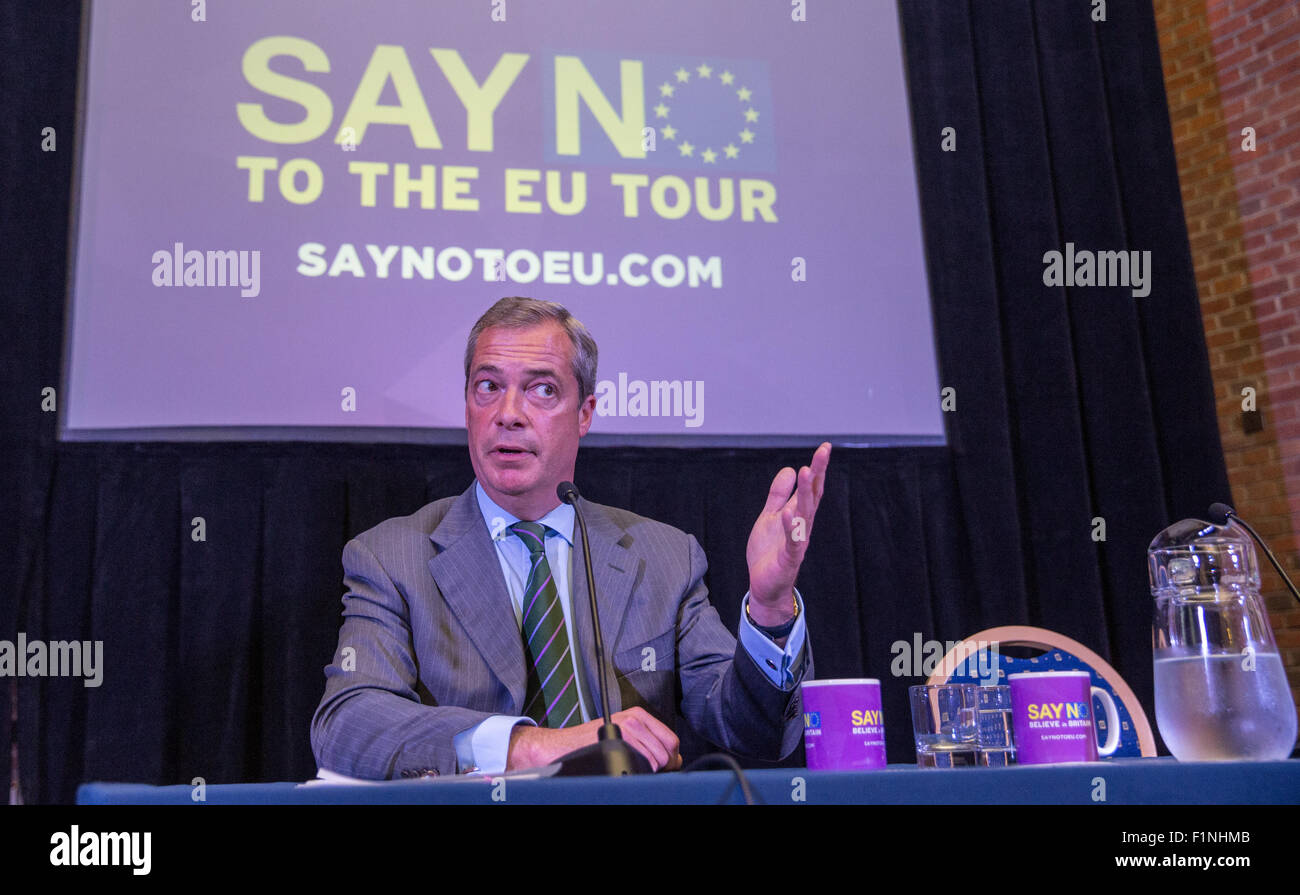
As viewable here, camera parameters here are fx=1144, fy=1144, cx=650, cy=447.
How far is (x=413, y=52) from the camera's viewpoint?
10.1 feet

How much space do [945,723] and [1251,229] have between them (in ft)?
10.4

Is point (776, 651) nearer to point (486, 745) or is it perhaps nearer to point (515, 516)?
point (486, 745)

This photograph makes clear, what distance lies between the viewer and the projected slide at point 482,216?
2852 mm

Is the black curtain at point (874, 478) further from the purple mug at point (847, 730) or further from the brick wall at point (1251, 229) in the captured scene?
the purple mug at point (847, 730)

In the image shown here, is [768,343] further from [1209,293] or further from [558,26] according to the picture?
[1209,293]

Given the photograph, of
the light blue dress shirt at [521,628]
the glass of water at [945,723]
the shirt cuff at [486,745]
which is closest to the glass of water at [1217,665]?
the glass of water at [945,723]

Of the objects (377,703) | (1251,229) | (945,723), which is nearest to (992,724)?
(945,723)

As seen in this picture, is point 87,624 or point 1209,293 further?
point 1209,293

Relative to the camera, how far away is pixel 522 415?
2.13 metres

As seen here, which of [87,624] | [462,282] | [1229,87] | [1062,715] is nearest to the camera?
[1062,715]

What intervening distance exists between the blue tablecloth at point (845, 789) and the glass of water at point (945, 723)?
22 centimetres
